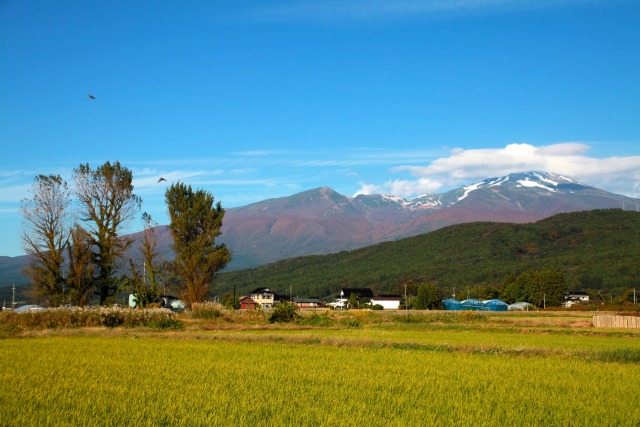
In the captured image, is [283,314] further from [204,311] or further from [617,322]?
[617,322]

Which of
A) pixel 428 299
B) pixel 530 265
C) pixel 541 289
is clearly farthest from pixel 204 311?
pixel 530 265

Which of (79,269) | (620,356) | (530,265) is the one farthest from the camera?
(530,265)

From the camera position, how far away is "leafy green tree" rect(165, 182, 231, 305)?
161 feet

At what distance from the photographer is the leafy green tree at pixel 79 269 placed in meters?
41.2

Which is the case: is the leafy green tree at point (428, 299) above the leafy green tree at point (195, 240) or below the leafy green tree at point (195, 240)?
below

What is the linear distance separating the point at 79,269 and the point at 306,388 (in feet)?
102

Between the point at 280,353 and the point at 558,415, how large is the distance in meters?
12.5

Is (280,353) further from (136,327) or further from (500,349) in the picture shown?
(136,327)

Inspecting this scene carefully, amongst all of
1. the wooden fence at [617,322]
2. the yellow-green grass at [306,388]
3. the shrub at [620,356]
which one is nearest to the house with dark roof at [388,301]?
the wooden fence at [617,322]

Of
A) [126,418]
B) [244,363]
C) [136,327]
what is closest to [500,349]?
[244,363]

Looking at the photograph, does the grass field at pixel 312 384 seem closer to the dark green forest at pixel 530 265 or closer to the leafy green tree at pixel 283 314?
the leafy green tree at pixel 283 314

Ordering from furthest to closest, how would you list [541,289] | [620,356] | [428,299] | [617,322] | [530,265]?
[530,265] → [541,289] → [428,299] → [617,322] → [620,356]

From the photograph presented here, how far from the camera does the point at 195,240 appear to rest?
50.5 metres

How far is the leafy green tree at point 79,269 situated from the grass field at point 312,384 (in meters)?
15.8
